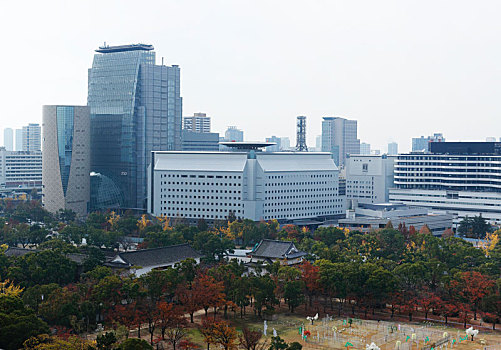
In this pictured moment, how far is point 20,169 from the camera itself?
16450 centimetres

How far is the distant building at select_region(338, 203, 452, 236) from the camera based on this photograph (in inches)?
3748

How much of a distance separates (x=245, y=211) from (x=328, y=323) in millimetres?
53025

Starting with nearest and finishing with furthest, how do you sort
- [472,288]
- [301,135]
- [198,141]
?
[472,288]
[198,141]
[301,135]

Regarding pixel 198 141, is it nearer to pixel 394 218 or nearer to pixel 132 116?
pixel 132 116

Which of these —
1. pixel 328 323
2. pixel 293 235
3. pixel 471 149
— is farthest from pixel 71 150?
pixel 328 323

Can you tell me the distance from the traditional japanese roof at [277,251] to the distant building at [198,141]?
8632 cm

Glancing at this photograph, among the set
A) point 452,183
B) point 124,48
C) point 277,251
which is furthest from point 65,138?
point 452,183

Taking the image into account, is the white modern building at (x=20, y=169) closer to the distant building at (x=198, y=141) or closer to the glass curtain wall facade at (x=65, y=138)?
the distant building at (x=198, y=141)

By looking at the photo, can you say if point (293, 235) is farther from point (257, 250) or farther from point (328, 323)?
point (328, 323)

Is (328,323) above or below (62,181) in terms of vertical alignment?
below

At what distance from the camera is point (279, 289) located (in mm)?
50531

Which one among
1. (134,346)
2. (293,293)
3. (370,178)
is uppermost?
(370,178)

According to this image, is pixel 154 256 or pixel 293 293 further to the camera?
pixel 154 256

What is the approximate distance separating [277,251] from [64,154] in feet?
209
